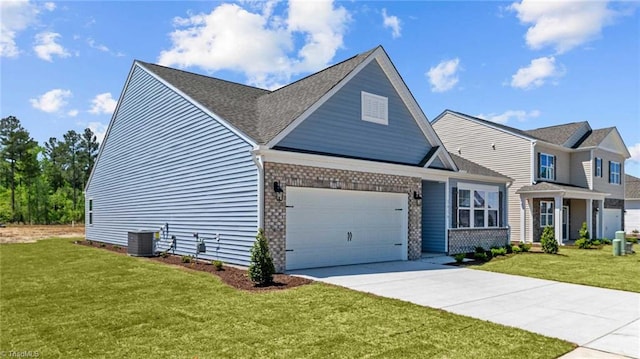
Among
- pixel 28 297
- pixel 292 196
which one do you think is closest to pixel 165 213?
pixel 292 196

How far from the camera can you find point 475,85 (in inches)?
664

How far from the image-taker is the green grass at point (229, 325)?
5.26 m

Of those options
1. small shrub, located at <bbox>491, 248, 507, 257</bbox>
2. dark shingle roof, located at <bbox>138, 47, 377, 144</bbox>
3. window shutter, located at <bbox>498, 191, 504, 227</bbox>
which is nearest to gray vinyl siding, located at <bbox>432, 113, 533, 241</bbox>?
window shutter, located at <bbox>498, 191, 504, 227</bbox>

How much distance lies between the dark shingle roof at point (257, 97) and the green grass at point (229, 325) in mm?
4793

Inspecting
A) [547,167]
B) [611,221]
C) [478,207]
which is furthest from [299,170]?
[611,221]

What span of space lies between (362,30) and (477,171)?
8667 millimetres

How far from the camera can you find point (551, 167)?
1030 inches

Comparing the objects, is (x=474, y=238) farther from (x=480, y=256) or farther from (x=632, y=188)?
(x=632, y=188)

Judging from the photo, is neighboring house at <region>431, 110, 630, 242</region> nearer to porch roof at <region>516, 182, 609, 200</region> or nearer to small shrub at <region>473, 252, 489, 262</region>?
Answer: porch roof at <region>516, 182, 609, 200</region>

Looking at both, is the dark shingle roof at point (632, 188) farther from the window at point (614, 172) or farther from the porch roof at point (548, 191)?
the porch roof at point (548, 191)

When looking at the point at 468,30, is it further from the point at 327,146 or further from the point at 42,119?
the point at 42,119

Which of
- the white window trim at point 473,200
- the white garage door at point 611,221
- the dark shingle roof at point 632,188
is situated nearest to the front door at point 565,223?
the white garage door at point 611,221

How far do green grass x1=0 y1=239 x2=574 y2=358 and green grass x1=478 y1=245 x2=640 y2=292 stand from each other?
6497 millimetres

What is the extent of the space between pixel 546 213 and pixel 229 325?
81.0 feet
